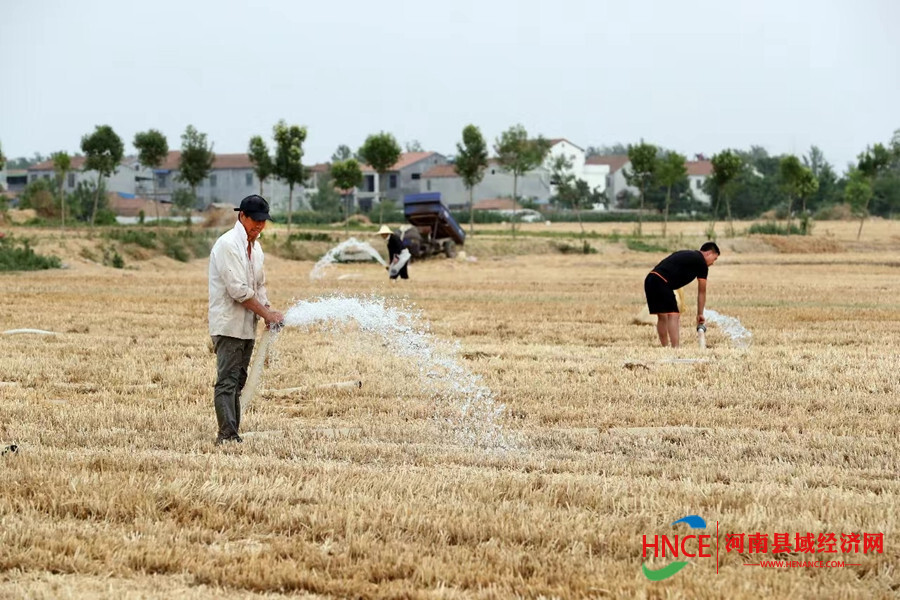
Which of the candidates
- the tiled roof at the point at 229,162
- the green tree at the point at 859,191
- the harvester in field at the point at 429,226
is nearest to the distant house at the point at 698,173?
the tiled roof at the point at 229,162

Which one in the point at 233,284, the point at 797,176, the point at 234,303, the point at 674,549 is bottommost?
the point at 674,549

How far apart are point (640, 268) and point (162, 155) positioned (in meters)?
28.7

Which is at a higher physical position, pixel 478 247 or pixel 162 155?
pixel 162 155

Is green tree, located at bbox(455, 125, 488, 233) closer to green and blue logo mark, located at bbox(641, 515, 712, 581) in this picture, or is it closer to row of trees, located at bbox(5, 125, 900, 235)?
row of trees, located at bbox(5, 125, 900, 235)

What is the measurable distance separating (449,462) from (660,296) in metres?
6.71

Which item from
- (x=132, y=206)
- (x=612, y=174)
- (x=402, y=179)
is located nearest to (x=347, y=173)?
(x=132, y=206)

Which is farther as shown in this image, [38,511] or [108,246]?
[108,246]

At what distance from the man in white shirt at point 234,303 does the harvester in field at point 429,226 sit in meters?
28.7

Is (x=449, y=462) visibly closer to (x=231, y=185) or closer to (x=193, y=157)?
(x=193, y=157)

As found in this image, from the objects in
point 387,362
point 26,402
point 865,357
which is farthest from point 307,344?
point 865,357

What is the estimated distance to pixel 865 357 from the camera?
481 inches

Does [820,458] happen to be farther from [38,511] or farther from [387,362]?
[387,362]

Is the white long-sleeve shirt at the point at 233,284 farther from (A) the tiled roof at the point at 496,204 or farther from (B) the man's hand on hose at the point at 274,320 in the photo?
(A) the tiled roof at the point at 496,204

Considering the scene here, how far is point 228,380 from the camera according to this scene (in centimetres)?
781
